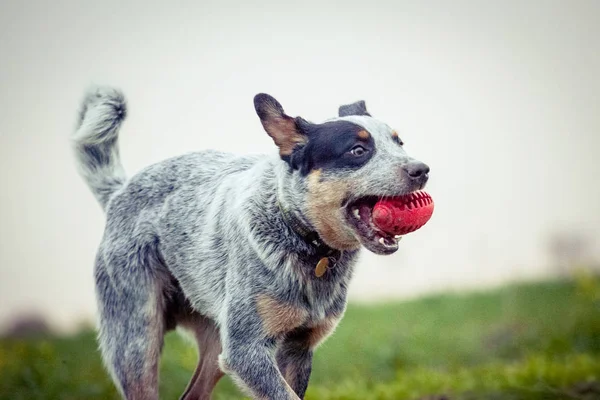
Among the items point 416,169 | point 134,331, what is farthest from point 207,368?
point 416,169

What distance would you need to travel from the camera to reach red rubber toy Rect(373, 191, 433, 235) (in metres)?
3.68

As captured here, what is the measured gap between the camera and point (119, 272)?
14.9 feet

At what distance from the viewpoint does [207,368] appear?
4.71m

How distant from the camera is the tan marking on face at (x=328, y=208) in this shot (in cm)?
377

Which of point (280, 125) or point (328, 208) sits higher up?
point (280, 125)

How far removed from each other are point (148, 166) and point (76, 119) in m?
0.70

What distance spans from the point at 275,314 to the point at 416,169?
995mm

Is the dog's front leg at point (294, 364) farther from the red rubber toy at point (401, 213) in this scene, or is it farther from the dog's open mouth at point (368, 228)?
the red rubber toy at point (401, 213)

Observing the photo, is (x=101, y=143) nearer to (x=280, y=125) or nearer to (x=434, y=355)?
(x=280, y=125)

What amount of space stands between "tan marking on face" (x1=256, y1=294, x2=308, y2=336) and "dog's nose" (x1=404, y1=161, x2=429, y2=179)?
0.88m

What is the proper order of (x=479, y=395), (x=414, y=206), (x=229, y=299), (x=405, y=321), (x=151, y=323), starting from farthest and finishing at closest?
(x=405, y=321) < (x=479, y=395) < (x=151, y=323) < (x=229, y=299) < (x=414, y=206)

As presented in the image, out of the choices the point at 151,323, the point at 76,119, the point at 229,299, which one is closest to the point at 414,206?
the point at 229,299

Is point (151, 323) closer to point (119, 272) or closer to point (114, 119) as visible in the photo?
point (119, 272)

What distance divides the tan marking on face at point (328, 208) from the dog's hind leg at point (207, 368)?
118cm
